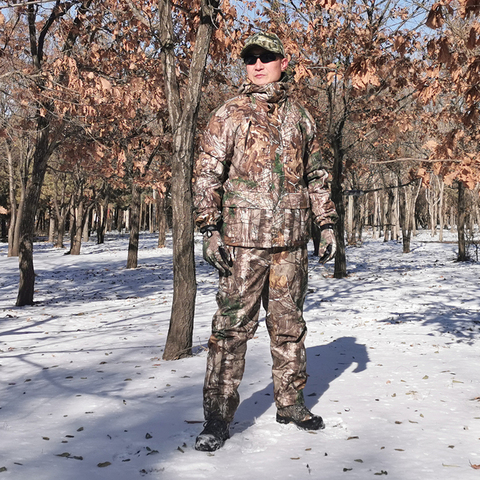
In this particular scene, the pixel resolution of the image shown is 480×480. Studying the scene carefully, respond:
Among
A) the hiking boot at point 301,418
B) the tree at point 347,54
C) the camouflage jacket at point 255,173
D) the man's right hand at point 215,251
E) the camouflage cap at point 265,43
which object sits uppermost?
the tree at point 347,54

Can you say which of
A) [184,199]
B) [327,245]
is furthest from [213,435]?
[184,199]

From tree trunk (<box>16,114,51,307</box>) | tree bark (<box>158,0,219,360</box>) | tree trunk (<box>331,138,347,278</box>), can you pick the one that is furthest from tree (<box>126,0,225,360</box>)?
tree trunk (<box>331,138,347,278</box>)

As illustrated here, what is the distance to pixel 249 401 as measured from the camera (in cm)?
389

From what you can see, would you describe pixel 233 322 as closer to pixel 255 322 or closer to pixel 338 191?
pixel 255 322

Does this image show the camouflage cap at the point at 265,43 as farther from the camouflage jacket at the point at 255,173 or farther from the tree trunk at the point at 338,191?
the tree trunk at the point at 338,191

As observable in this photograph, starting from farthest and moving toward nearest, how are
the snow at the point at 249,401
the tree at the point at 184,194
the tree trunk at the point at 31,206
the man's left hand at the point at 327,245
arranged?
1. the tree trunk at the point at 31,206
2. the tree at the point at 184,194
3. the man's left hand at the point at 327,245
4. the snow at the point at 249,401

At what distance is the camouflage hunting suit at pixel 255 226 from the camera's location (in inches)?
125

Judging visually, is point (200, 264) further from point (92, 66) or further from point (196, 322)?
point (196, 322)

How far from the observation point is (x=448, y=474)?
256cm

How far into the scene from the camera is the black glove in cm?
308

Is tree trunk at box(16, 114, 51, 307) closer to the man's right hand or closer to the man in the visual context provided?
the man

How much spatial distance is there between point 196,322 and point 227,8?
178 inches

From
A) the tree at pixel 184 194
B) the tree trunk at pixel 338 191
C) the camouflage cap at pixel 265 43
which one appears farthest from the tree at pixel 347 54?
the camouflage cap at pixel 265 43

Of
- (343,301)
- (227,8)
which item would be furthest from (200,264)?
(227,8)
